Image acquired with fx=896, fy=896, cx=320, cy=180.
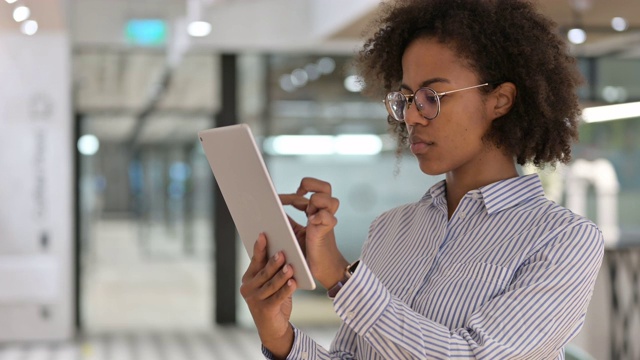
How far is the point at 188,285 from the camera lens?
33.7ft

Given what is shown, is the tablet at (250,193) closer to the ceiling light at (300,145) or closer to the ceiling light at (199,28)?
the ceiling light at (199,28)

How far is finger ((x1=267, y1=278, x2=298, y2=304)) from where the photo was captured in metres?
1.38

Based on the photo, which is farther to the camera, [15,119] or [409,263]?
[15,119]

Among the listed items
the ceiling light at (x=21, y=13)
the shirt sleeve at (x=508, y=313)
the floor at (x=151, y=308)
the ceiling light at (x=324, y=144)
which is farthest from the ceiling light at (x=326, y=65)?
the shirt sleeve at (x=508, y=313)

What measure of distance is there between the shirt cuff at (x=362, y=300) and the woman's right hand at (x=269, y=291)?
83mm

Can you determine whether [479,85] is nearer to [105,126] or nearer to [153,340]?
[153,340]

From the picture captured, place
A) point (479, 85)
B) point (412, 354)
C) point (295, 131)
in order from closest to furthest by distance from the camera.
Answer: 1. point (412, 354)
2. point (479, 85)
3. point (295, 131)

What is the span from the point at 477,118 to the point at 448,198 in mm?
206

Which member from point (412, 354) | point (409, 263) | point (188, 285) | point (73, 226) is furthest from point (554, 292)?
point (188, 285)

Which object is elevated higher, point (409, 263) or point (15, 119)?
point (15, 119)

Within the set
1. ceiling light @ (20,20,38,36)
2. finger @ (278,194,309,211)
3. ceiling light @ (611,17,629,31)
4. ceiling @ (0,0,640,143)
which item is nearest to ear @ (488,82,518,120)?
finger @ (278,194,309,211)

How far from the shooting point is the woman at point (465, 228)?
1405 millimetres

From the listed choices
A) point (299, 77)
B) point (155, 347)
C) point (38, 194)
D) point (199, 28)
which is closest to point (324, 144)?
point (299, 77)

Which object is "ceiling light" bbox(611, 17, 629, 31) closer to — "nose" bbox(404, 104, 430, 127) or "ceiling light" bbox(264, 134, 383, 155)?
"ceiling light" bbox(264, 134, 383, 155)
